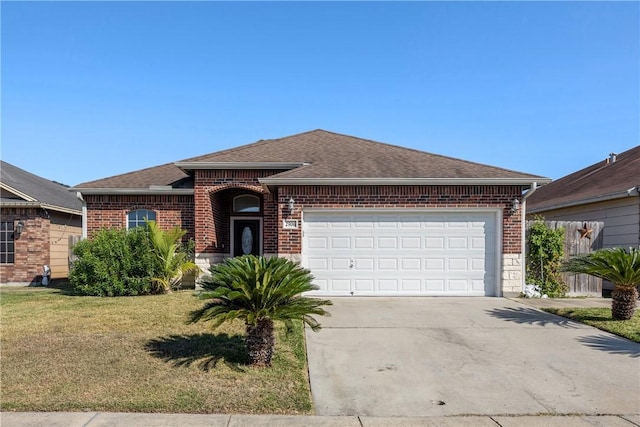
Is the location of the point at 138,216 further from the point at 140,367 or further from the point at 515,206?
the point at 515,206

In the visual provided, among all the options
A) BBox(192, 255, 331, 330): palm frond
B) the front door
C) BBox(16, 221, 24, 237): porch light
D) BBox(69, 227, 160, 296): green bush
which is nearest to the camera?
BBox(192, 255, 331, 330): palm frond

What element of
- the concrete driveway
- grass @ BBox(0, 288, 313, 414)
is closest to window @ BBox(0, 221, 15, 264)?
grass @ BBox(0, 288, 313, 414)

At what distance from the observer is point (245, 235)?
47.4 feet

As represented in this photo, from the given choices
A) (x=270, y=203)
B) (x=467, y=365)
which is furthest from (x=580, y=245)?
(x=270, y=203)

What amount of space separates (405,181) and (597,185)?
8408 mm

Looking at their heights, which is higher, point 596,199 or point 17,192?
point 17,192

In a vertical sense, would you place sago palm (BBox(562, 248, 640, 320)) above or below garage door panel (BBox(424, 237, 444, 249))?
below

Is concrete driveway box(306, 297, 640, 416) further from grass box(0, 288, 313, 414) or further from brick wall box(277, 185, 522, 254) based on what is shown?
brick wall box(277, 185, 522, 254)

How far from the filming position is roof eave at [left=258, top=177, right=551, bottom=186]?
11000 millimetres

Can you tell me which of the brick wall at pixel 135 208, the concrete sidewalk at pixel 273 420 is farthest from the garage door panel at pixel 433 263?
the brick wall at pixel 135 208

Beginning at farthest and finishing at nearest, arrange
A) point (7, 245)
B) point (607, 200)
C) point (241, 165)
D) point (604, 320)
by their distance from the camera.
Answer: point (7, 245) → point (607, 200) → point (241, 165) → point (604, 320)

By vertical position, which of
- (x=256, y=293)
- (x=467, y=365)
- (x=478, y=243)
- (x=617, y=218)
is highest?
(x=617, y=218)

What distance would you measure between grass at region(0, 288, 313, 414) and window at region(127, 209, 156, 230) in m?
5.13

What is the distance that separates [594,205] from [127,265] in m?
14.1
